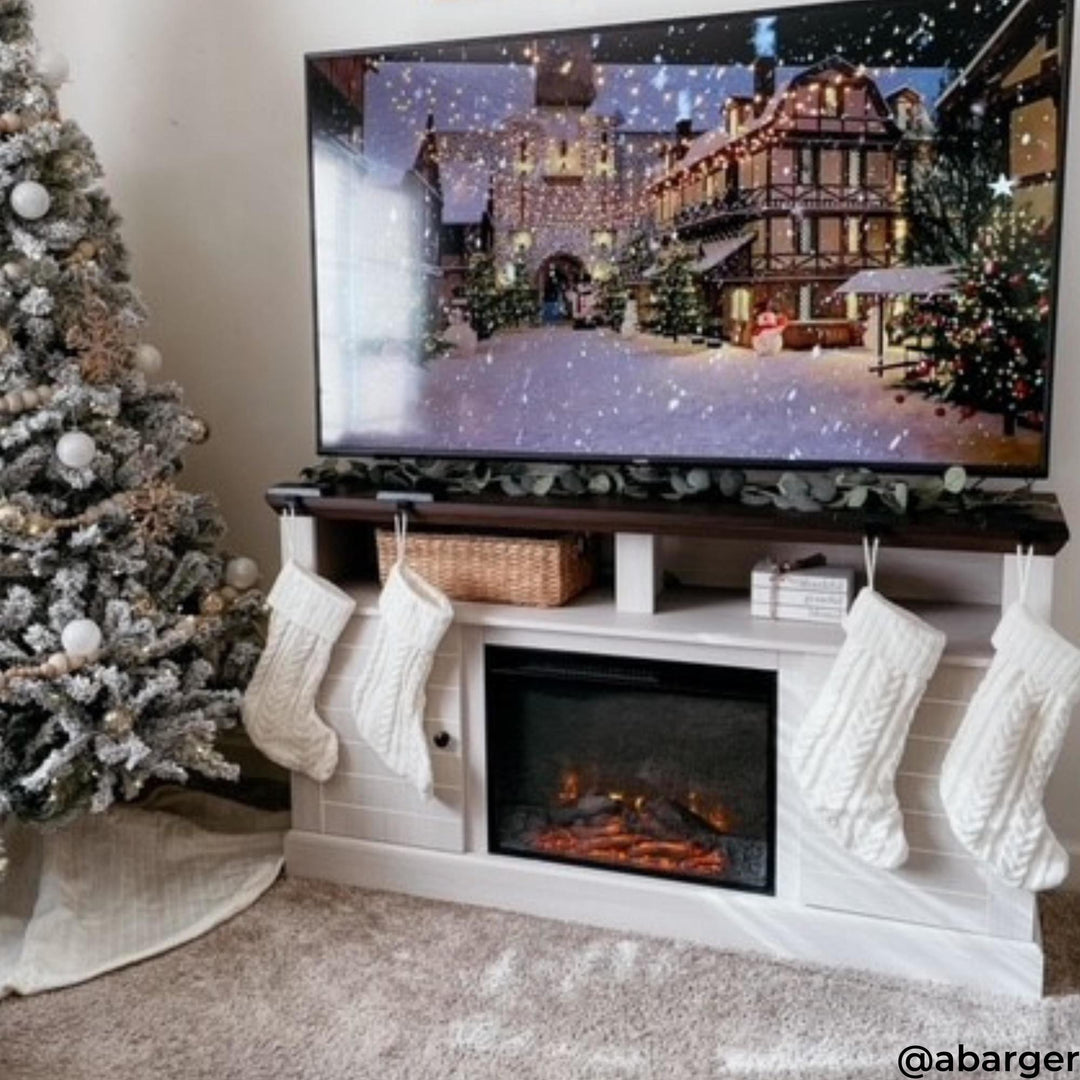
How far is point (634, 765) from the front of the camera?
2312 mm

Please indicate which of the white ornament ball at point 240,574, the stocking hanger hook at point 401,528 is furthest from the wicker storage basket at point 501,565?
the white ornament ball at point 240,574

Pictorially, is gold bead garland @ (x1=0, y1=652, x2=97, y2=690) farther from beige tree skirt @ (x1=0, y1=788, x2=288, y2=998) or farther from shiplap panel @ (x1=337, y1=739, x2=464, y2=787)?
shiplap panel @ (x1=337, y1=739, x2=464, y2=787)

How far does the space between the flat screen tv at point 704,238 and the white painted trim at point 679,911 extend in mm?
802

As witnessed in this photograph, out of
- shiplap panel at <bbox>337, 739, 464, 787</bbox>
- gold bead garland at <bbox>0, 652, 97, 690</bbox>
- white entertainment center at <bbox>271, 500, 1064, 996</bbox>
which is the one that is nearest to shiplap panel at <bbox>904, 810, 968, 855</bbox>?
white entertainment center at <bbox>271, 500, 1064, 996</bbox>

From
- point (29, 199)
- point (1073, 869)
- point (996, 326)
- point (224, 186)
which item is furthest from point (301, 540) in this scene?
point (1073, 869)

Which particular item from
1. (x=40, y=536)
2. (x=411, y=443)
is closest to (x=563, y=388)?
(x=411, y=443)

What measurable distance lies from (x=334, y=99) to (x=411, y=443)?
2.31 feet

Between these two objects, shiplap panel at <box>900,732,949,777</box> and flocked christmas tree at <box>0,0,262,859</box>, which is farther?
flocked christmas tree at <box>0,0,262,859</box>

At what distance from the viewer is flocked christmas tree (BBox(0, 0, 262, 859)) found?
2.16 meters

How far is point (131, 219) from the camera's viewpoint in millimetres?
2951

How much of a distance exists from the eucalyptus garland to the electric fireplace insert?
315 millimetres

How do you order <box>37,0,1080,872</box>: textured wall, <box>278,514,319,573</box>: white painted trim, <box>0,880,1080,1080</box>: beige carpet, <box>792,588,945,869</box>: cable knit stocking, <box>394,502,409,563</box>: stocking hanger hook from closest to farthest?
<box>0,880,1080,1080</box>: beige carpet, <box>792,588,945,869</box>: cable knit stocking, <box>394,502,409,563</box>: stocking hanger hook, <box>278,514,319,573</box>: white painted trim, <box>37,0,1080,872</box>: textured wall

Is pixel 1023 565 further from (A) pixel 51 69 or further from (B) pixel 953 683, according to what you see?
(A) pixel 51 69

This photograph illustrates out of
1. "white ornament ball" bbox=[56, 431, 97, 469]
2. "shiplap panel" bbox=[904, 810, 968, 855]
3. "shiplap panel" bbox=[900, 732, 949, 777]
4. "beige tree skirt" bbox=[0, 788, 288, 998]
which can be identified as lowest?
"beige tree skirt" bbox=[0, 788, 288, 998]
